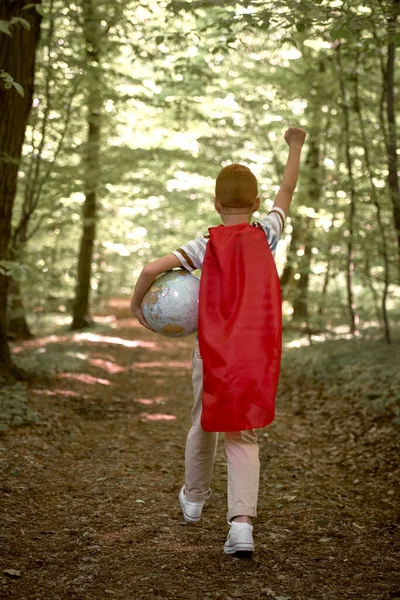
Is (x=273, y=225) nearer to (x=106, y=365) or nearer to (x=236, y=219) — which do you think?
(x=236, y=219)

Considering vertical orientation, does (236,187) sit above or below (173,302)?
above

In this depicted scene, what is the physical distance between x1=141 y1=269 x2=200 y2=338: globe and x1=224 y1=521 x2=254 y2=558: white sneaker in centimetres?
113

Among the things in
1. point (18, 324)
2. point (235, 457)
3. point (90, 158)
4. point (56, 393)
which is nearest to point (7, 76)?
point (235, 457)

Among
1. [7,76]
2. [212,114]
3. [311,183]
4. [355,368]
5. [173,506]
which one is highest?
[212,114]

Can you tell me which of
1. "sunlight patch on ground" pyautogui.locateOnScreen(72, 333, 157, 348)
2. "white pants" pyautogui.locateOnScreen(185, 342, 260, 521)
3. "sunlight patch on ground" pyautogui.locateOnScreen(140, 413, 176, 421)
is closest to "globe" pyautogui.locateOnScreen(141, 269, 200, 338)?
"white pants" pyautogui.locateOnScreen(185, 342, 260, 521)

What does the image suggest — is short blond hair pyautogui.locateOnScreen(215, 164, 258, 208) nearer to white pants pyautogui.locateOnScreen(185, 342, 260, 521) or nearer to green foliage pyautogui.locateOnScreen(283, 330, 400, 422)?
white pants pyautogui.locateOnScreen(185, 342, 260, 521)

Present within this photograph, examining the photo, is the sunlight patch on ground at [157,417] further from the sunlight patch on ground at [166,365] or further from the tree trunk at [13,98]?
the sunlight patch on ground at [166,365]

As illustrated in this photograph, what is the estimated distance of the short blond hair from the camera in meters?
3.25

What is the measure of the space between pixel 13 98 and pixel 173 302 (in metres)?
4.46

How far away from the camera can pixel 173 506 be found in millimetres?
4223

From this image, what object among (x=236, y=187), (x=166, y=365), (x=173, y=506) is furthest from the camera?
(x=166, y=365)

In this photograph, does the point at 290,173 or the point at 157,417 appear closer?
the point at 290,173

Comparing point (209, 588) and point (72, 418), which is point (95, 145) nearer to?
point (72, 418)

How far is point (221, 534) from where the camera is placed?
3.70 m
